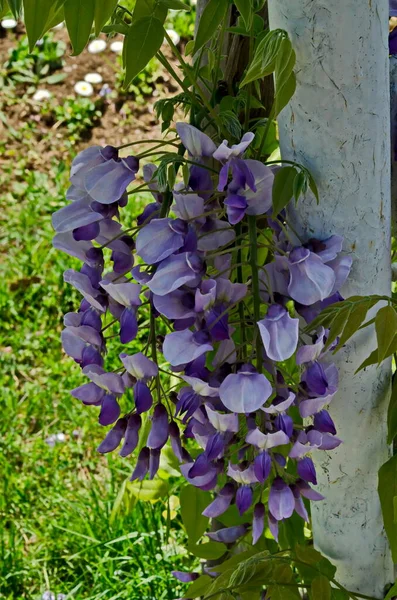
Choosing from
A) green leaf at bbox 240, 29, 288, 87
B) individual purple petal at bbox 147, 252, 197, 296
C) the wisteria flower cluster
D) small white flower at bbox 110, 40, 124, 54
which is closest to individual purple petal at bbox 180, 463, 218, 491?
the wisteria flower cluster

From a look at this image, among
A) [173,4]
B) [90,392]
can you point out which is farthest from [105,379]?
[173,4]

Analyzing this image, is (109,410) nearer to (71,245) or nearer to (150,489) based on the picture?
(71,245)

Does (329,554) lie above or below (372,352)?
below

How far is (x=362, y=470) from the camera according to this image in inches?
37.6

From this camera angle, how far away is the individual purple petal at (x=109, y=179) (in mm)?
712

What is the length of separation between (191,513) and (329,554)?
0.63ft

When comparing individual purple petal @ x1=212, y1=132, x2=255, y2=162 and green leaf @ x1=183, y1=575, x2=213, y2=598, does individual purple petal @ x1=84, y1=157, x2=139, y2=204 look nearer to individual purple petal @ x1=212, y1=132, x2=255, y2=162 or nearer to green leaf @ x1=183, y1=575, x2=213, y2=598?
individual purple petal @ x1=212, y1=132, x2=255, y2=162

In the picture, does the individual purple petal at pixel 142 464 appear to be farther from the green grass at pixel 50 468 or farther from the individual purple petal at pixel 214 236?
the green grass at pixel 50 468

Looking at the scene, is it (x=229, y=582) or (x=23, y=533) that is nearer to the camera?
(x=229, y=582)

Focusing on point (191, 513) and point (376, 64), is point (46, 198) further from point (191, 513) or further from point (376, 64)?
point (376, 64)

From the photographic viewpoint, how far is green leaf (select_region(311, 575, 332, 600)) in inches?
33.8

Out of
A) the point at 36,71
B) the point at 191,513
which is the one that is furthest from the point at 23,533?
the point at 36,71

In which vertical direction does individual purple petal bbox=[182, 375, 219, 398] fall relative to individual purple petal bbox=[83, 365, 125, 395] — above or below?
above

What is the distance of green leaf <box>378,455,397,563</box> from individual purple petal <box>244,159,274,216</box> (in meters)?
0.31
